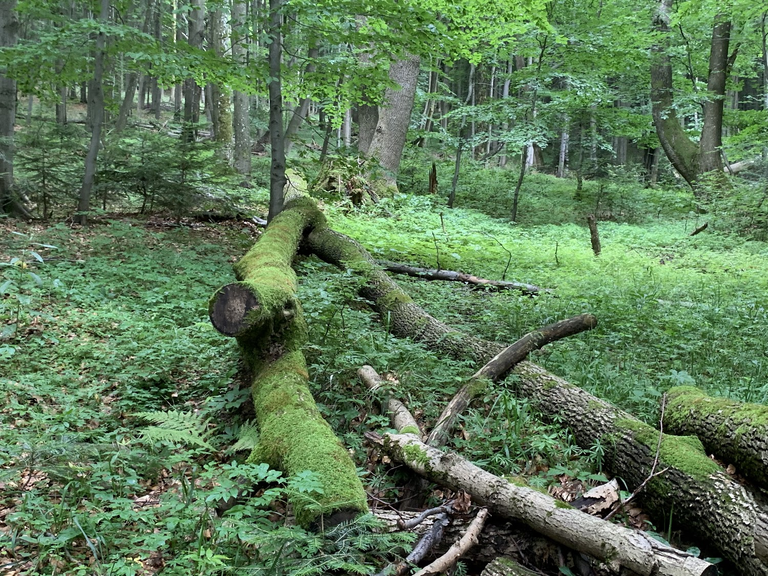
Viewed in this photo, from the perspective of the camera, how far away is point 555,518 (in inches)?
105

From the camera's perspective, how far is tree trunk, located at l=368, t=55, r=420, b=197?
15.2m

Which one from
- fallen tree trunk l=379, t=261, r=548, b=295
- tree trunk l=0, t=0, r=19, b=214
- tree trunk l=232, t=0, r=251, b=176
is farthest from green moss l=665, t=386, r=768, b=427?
tree trunk l=232, t=0, r=251, b=176

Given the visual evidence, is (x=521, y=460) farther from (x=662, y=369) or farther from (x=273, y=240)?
(x=273, y=240)

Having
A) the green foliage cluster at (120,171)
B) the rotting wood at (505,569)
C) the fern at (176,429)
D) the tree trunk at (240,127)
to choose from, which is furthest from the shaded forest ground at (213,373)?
the tree trunk at (240,127)

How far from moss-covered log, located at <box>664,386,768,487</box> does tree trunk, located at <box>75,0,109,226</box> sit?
928 cm

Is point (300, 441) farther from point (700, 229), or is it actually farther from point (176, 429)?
point (700, 229)

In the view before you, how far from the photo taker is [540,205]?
18.5 m

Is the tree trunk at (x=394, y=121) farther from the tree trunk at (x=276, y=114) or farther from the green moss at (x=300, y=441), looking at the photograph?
the green moss at (x=300, y=441)

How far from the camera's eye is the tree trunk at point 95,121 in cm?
858

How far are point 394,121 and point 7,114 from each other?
9544mm

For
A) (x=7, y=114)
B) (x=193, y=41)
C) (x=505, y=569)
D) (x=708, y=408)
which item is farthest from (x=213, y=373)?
(x=193, y=41)

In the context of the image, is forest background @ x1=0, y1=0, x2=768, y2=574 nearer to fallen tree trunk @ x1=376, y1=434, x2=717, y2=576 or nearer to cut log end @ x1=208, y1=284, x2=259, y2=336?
fallen tree trunk @ x1=376, y1=434, x2=717, y2=576

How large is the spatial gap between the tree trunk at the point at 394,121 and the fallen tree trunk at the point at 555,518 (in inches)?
497

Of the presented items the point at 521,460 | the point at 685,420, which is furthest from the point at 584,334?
the point at 521,460
